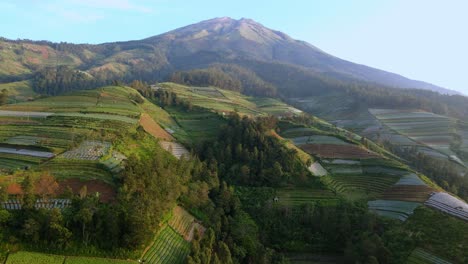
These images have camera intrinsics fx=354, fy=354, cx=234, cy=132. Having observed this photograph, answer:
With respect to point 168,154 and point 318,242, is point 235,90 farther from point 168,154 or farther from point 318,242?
point 318,242

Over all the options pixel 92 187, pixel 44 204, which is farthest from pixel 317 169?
pixel 44 204

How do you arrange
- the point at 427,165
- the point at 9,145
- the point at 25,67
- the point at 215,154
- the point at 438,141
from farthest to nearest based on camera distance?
the point at 25,67 < the point at 438,141 < the point at 427,165 < the point at 215,154 < the point at 9,145

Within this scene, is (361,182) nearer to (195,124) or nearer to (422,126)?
(195,124)

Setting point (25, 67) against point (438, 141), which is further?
point (25, 67)

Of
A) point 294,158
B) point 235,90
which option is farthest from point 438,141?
point 235,90

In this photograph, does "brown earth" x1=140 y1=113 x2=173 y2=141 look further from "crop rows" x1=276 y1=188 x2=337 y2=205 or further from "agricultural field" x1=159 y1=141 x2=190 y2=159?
"crop rows" x1=276 y1=188 x2=337 y2=205

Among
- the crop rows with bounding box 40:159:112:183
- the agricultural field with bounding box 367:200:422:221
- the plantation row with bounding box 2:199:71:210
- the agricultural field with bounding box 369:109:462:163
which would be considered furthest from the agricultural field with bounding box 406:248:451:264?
the agricultural field with bounding box 369:109:462:163
